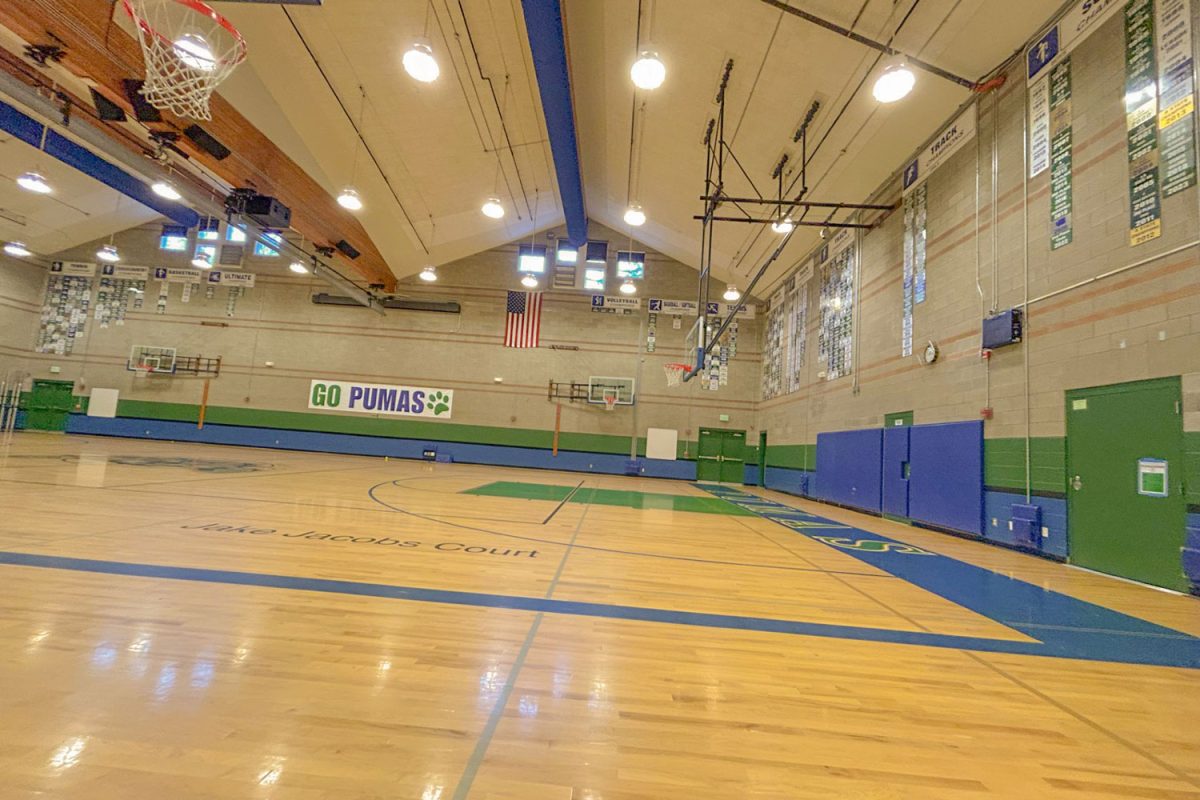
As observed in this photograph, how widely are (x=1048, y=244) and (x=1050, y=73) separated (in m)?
2.06

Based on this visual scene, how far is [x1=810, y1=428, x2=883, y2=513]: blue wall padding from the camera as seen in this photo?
32.3 feet

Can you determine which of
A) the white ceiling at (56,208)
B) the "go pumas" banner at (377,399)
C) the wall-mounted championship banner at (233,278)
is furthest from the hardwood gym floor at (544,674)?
the wall-mounted championship banner at (233,278)

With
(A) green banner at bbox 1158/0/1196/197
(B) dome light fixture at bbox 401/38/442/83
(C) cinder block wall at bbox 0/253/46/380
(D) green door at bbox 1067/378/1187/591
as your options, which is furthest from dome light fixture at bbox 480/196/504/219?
(C) cinder block wall at bbox 0/253/46/380

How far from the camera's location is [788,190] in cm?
989

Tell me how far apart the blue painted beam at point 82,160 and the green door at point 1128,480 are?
17.4 m

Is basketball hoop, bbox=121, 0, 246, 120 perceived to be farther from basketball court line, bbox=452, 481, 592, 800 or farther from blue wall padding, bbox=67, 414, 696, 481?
blue wall padding, bbox=67, 414, 696, 481

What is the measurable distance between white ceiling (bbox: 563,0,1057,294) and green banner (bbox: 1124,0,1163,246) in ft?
4.54

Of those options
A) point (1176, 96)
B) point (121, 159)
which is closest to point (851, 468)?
point (1176, 96)

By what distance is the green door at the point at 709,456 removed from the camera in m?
17.8

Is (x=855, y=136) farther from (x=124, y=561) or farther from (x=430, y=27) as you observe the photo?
(x=124, y=561)

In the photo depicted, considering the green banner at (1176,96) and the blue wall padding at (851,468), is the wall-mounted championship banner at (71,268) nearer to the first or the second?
the blue wall padding at (851,468)

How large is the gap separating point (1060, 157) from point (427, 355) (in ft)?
55.1

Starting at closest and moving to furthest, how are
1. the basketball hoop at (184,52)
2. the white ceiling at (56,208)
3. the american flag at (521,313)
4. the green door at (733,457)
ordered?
the basketball hoop at (184,52) < the white ceiling at (56,208) < the green door at (733,457) < the american flag at (521,313)

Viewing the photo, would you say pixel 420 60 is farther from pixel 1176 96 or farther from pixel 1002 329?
pixel 1002 329
